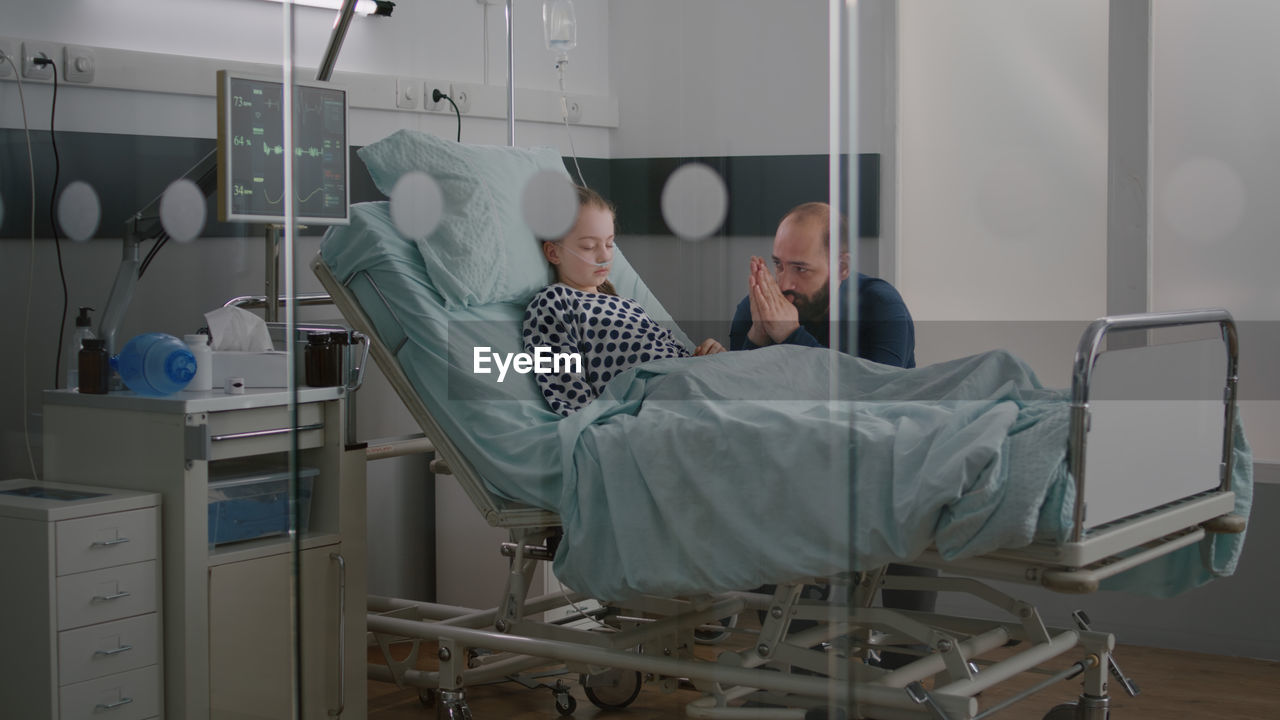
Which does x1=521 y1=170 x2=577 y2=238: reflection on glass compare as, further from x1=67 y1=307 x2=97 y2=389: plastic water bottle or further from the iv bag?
x1=67 y1=307 x2=97 y2=389: plastic water bottle

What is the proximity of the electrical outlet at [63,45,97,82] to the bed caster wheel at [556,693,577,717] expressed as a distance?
56.8 inches

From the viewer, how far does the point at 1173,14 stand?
5.28ft

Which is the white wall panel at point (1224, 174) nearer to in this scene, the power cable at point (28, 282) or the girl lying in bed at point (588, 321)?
the girl lying in bed at point (588, 321)

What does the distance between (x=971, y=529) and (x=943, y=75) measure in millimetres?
530

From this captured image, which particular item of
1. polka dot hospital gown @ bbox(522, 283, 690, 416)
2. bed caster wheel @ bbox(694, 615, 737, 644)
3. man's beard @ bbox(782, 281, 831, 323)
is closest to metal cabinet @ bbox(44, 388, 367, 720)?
polka dot hospital gown @ bbox(522, 283, 690, 416)

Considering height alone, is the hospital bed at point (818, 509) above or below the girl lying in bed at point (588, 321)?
below

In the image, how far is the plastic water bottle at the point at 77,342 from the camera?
6.20ft

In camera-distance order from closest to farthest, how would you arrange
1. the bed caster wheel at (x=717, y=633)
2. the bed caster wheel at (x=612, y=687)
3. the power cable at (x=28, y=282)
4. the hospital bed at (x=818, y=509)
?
1. the hospital bed at (x=818, y=509)
2. the power cable at (x=28, y=282)
3. the bed caster wheel at (x=717, y=633)
4. the bed caster wheel at (x=612, y=687)

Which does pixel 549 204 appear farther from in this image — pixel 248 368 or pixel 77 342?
pixel 77 342

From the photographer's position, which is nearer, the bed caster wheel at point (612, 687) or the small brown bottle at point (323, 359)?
the small brown bottle at point (323, 359)

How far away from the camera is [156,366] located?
186 centimetres

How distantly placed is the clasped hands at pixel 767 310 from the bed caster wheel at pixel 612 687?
120 centimetres

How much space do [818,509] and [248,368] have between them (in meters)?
1.03

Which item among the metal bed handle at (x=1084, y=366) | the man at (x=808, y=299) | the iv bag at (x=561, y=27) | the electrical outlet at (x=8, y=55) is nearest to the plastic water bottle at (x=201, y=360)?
the electrical outlet at (x=8, y=55)
